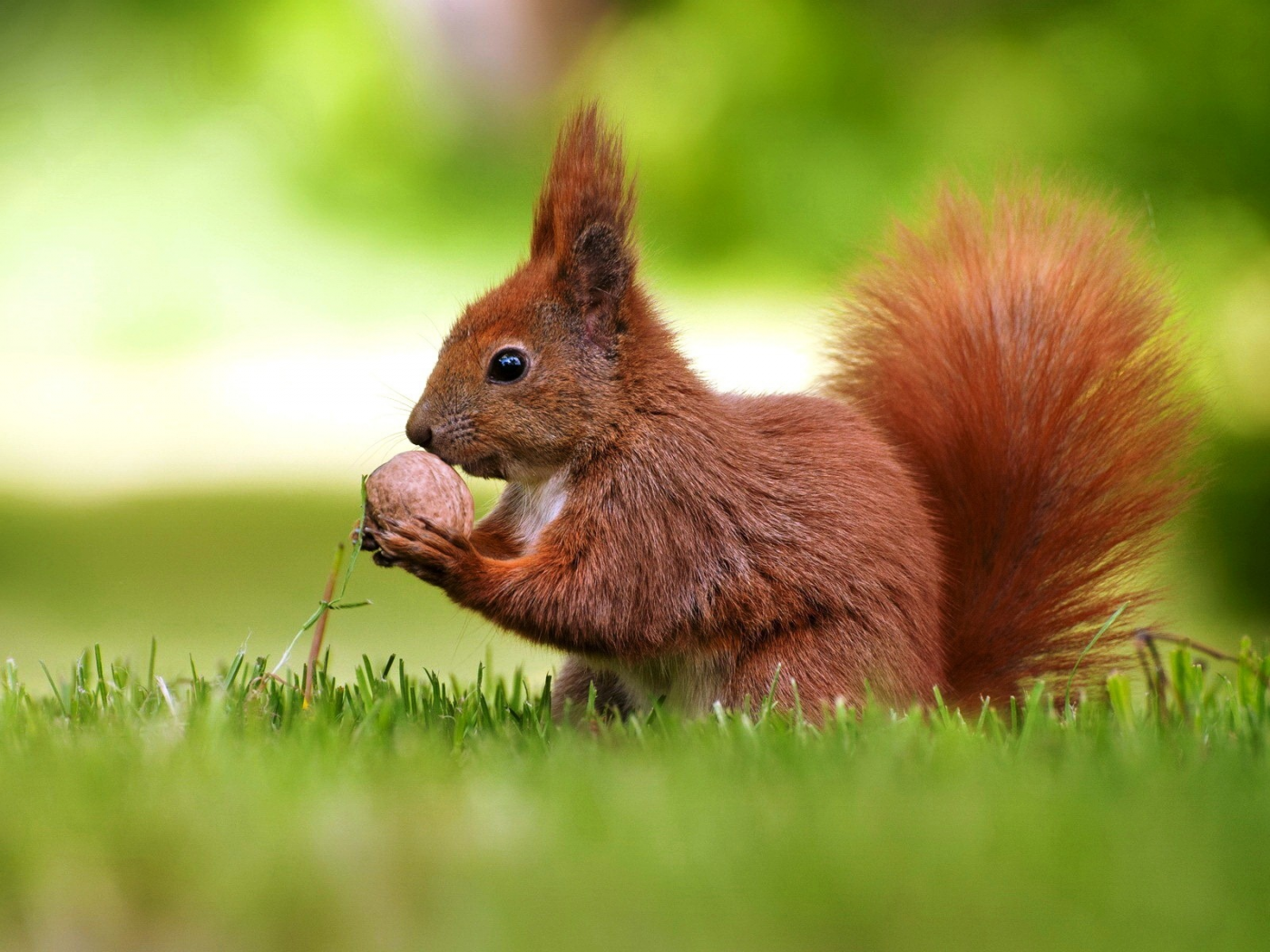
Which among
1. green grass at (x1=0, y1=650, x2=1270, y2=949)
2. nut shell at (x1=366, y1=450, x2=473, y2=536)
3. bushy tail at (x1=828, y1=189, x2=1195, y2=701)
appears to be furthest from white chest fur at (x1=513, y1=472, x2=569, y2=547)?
bushy tail at (x1=828, y1=189, x2=1195, y2=701)

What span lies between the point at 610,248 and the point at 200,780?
0.97 m

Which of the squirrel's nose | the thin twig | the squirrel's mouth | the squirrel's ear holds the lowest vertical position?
the thin twig

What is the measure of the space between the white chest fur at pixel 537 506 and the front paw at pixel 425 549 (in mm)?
131

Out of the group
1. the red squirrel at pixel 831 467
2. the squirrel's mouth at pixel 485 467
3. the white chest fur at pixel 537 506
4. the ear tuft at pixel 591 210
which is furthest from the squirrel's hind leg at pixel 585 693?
the ear tuft at pixel 591 210

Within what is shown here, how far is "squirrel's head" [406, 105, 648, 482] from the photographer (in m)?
1.90

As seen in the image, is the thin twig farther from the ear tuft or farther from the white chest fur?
the ear tuft

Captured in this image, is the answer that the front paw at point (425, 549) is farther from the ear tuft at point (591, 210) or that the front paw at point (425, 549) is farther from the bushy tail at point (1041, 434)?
the bushy tail at point (1041, 434)

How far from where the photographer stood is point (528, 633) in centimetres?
183

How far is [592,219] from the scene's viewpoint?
1.94 m

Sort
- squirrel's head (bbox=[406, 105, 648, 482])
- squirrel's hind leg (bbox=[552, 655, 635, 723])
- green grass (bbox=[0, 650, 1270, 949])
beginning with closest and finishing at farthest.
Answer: green grass (bbox=[0, 650, 1270, 949]) → squirrel's head (bbox=[406, 105, 648, 482]) → squirrel's hind leg (bbox=[552, 655, 635, 723])

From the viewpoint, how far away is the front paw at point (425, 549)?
1793 millimetres

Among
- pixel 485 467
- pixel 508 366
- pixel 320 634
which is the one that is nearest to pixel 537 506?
pixel 485 467

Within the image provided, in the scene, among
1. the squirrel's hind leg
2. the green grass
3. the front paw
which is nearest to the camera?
the green grass

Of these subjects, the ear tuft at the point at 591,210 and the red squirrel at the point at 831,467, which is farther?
the ear tuft at the point at 591,210
